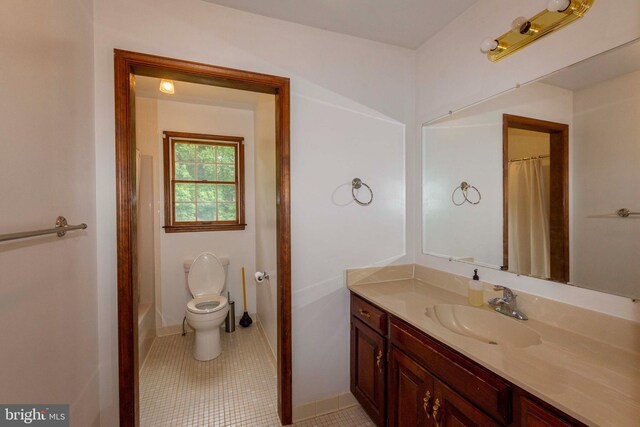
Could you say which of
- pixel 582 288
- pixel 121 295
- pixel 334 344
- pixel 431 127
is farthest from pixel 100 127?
pixel 582 288

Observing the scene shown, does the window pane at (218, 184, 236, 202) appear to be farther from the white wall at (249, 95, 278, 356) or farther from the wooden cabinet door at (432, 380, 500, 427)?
the wooden cabinet door at (432, 380, 500, 427)

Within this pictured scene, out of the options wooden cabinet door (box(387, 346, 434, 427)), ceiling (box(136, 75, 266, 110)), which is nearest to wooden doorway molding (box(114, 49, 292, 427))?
ceiling (box(136, 75, 266, 110))

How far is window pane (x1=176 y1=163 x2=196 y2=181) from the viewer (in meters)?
3.03

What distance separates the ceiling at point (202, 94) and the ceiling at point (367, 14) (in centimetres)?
101

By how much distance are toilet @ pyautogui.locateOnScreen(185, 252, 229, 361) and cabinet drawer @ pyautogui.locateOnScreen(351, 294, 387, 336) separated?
1.38 m

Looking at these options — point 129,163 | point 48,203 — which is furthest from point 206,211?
point 48,203

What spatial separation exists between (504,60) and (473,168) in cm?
59

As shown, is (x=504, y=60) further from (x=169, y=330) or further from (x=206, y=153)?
(x=169, y=330)

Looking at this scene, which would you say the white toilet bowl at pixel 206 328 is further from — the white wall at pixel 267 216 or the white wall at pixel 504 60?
the white wall at pixel 504 60

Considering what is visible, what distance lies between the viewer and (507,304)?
1.32 metres

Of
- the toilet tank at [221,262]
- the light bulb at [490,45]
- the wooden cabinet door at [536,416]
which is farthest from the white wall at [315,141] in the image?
the toilet tank at [221,262]

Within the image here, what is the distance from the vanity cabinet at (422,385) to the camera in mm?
839

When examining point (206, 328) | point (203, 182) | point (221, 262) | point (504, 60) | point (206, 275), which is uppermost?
point (504, 60)

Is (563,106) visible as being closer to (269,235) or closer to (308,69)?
(308,69)
